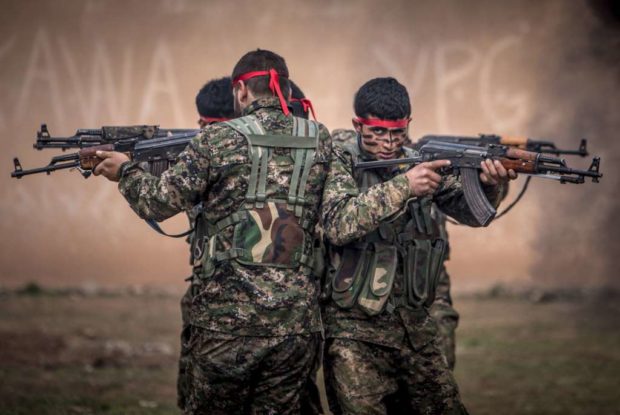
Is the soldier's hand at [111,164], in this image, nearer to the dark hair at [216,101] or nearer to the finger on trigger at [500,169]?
the dark hair at [216,101]

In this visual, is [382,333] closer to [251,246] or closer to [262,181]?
[251,246]

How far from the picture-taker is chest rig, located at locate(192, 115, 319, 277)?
12.5 feet

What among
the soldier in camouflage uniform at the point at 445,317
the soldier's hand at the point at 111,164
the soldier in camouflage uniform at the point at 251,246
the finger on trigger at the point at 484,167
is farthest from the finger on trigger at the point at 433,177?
the soldier's hand at the point at 111,164

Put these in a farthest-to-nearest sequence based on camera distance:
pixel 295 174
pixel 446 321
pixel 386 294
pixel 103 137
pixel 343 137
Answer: pixel 446 321
pixel 343 137
pixel 103 137
pixel 386 294
pixel 295 174

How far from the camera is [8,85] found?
10.8 meters

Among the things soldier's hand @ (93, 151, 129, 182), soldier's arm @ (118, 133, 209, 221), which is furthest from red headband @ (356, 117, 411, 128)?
soldier's hand @ (93, 151, 129, 182)

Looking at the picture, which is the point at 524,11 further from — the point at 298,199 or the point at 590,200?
the point at 298,199

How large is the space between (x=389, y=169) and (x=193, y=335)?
1229 millimetres

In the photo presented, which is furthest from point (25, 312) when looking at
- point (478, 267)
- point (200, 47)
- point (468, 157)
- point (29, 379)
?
point (468, 157)

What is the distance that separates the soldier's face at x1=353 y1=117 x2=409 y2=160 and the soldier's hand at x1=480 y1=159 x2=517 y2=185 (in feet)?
1.58

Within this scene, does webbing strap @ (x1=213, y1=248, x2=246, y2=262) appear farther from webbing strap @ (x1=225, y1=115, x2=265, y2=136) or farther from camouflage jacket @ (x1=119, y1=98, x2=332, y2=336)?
webbing strap @ (x1=225, y1=115, x2=265, y2=136)

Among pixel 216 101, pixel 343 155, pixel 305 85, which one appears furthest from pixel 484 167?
pixel 305 85

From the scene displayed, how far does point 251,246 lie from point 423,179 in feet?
2.56

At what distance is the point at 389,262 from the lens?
4.29m
